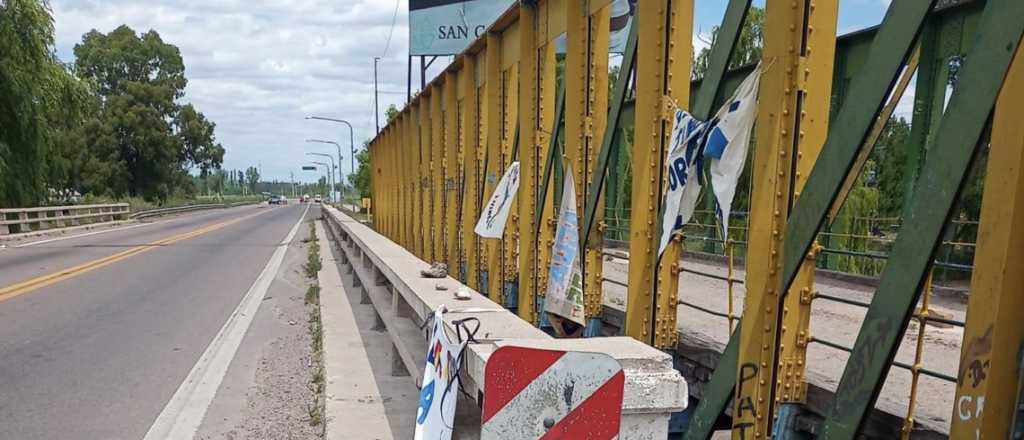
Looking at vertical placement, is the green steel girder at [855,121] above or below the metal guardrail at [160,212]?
above

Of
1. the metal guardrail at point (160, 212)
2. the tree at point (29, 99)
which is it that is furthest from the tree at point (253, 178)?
the tree at point (29, 99)

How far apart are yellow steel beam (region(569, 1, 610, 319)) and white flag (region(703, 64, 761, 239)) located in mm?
1436

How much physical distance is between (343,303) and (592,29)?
6749 mm

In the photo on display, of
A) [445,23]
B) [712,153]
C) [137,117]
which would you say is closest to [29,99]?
[445,23]

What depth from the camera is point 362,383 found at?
6137 mm

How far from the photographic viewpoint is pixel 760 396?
124 inches

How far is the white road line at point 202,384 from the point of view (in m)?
5.25

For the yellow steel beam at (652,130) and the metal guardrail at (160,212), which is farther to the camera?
the metal guardrail at (160,212)

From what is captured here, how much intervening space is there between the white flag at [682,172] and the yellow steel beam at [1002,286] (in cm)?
148

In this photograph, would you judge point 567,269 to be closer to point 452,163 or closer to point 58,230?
point 452,163

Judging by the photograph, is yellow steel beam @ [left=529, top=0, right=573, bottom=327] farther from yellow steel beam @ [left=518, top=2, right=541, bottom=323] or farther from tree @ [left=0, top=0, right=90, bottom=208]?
tree @ [left=0, top=0, right=90, bottom=208]

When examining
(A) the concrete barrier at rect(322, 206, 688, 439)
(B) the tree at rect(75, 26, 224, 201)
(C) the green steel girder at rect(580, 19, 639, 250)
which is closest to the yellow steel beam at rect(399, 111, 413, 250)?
(A) the concrete barrier at rect(322, 206, 688, 439)

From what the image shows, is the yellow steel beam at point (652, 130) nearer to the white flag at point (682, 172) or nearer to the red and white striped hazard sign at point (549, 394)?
the white flag at point (682, 172)

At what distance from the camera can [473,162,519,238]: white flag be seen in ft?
20.7
